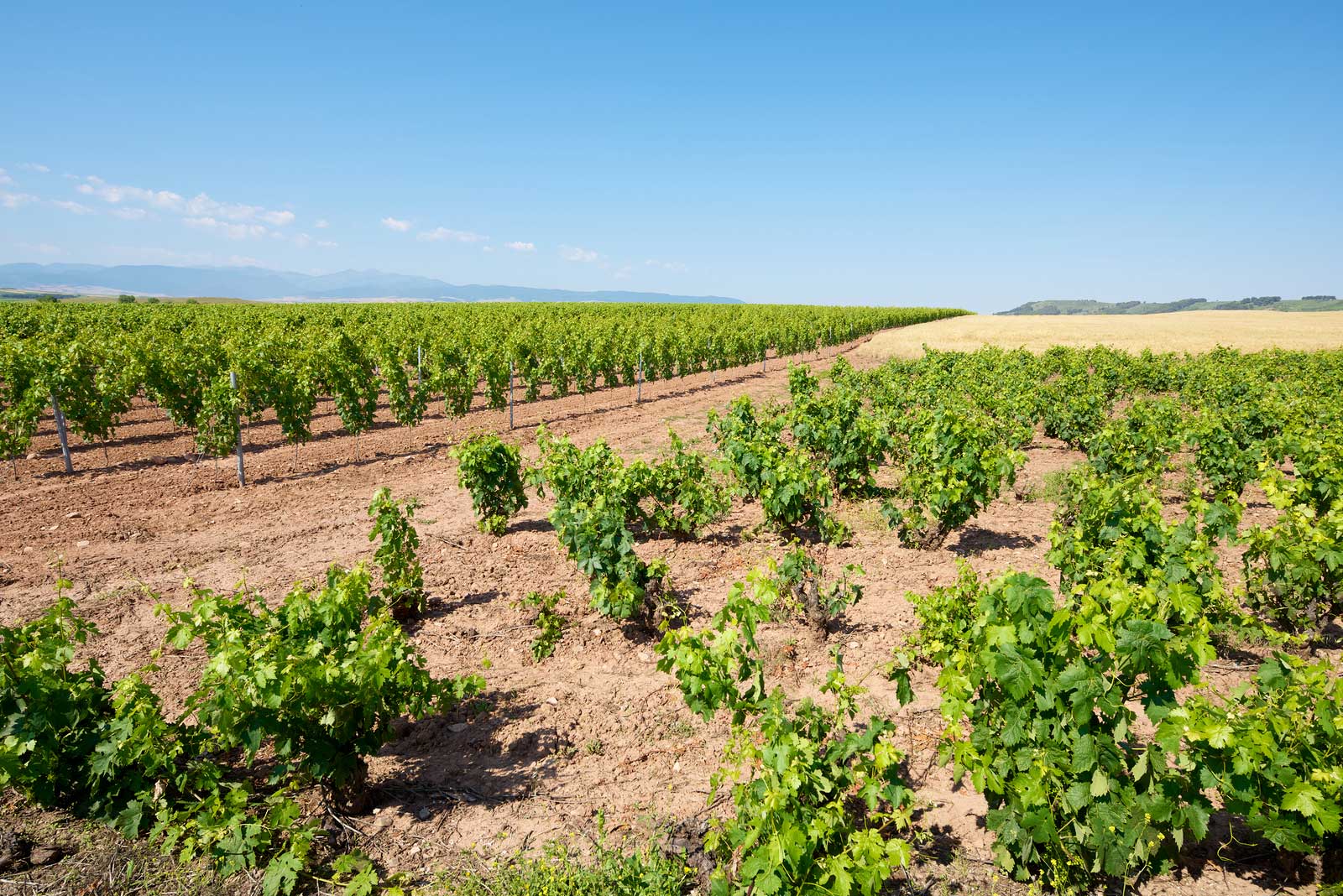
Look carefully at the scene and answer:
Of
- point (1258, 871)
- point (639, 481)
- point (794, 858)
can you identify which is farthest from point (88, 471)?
point (1258, 871)

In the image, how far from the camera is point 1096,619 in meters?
3.52

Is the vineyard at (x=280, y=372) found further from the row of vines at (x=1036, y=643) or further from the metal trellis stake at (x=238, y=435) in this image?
the row of vines at (x=1036, y=643)

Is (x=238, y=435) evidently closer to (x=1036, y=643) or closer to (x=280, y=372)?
(x=280, y=372)

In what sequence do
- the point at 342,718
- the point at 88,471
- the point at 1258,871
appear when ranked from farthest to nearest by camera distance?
the point at 88,471 → the point at 342,718 → the point at 1258,871

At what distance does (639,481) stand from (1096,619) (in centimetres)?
591

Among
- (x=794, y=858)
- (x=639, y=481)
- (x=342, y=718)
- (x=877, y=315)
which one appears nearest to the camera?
(x=794, y=858)

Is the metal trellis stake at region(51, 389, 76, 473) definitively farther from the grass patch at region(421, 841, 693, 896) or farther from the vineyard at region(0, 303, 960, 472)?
the grass patch at region(421, 841, 693, 896)

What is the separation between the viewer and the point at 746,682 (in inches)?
242

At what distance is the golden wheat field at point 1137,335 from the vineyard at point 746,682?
33.3 meters

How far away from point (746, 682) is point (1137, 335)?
6309 centimetres

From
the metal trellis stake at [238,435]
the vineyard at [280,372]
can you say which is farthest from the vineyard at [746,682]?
the vineyard at [280,372]

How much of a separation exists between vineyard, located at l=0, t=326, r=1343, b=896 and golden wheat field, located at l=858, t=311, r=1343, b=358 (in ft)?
109

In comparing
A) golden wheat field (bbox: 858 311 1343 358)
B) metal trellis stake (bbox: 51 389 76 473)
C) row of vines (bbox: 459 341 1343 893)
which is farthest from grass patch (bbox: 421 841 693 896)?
golden wheat field (bbox: 858 311 1343 358)

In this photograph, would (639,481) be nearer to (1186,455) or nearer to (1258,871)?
(1258,871)
